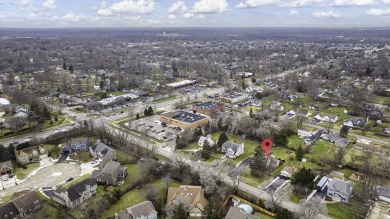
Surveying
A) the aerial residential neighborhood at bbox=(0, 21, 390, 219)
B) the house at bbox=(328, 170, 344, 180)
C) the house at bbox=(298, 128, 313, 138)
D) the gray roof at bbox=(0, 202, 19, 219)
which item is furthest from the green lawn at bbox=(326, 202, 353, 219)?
the gray roof at bbox=(0, 202, 19, 219)

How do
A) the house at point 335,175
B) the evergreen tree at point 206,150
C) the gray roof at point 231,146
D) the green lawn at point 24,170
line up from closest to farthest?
the house at point 335,175 < the green lawn at point 24,170 < the gray roof at point 231,146 < the evergreen tree at point 206,150

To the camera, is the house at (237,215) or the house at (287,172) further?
the house at (287,172)

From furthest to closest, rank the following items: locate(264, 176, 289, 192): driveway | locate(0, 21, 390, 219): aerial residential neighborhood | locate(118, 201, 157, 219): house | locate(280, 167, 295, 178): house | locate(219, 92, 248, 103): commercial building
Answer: locate(219, 92, 248, 103): commercial building
locate(280, 167, 295, 178): house
locate(264, 176, 289, 192): driveway
locate(0, 21, 390, 219): aerial residential neighborhood
locate(118, 201, 157, 219): house

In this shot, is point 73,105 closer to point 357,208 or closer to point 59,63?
point 357,208

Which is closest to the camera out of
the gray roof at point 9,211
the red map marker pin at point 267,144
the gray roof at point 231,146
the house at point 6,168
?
the gray roof at point 9,211

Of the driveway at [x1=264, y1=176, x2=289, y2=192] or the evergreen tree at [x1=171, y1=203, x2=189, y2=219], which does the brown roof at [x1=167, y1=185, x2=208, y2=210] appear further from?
the driveway at [x1=264, y1=176, x2=289, y2=192]

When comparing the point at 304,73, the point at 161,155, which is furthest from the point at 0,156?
the point at 304,73

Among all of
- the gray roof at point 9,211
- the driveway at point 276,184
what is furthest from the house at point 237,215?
the gray roof at point 9,211

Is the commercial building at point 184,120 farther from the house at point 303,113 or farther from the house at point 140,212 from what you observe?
the house at point 140,212
